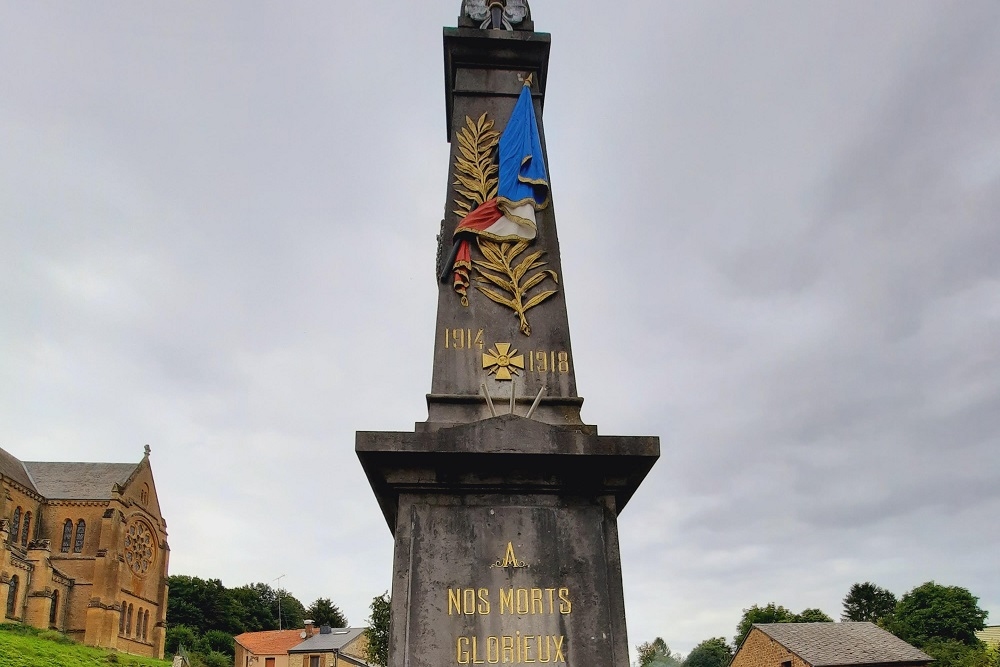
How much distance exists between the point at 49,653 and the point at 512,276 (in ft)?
165

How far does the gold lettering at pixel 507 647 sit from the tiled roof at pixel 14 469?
64819 millimetres

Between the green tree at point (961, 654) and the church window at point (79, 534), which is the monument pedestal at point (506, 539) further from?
the church window at point (79, 534)

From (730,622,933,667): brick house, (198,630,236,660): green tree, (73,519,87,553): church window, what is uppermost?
(73,519,87,553): church window

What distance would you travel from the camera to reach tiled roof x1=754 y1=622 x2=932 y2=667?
36.7 metres

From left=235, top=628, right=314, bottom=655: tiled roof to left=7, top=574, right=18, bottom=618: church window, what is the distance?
52.4ft

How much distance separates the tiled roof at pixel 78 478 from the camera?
6391 cm

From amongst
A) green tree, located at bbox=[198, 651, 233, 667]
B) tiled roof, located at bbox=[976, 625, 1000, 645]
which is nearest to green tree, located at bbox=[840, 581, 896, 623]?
tiled roof, located at bbox=[976, 625, 1000, 645]

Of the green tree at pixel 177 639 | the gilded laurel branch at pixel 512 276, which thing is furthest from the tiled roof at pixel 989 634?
the green tree at pixel 177 639

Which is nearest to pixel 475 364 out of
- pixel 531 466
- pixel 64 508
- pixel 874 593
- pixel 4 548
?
pixel 531 466

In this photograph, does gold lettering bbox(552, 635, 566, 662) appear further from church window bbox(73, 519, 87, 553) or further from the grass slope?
church window bbox(73, 519, 87, 553)

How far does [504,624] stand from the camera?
Answer: 5781mm

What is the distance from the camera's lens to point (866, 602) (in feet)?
267

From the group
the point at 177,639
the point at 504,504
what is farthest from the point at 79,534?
the point at 504,504

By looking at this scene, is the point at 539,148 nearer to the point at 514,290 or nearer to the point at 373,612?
→ the point at 514,290
